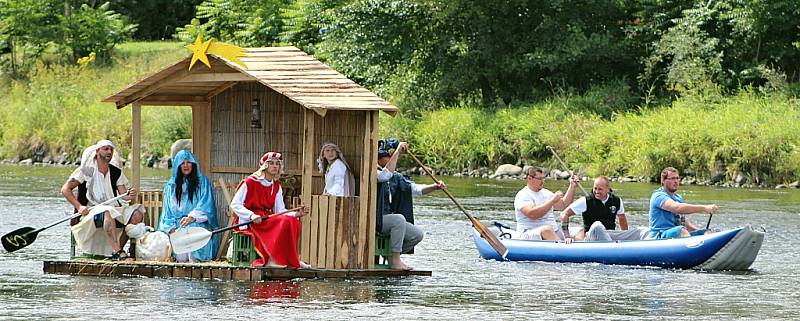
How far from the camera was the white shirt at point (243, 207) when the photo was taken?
15.0 meters

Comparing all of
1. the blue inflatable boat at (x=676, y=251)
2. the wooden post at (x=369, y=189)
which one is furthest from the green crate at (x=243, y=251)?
the blue inflatable boat at (x=676, y=251)

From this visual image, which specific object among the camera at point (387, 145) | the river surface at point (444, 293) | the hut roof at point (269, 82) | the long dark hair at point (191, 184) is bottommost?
the river surface at point (444, 293)

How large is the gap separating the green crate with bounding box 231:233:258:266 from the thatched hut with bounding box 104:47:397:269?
0.47m

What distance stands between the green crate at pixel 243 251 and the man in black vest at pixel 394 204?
1.21 metres

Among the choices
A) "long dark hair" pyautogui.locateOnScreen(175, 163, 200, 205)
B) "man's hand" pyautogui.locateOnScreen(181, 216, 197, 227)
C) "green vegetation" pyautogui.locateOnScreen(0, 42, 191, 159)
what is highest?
"green vegetation" pyautogui.locateOnScreen(0, 42, 191, 159)

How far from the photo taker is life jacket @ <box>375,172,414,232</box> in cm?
1562

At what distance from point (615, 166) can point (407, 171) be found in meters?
5.09

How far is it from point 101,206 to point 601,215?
227 inches

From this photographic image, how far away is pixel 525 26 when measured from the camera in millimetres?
42000

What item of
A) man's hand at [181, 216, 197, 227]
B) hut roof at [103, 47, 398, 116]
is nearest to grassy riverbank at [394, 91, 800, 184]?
hut roof at [103, 47, 398, 116]

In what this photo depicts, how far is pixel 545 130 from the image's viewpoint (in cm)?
3819

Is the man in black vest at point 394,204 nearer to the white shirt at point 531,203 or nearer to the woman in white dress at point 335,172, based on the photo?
the woman in white dress at point 335,172

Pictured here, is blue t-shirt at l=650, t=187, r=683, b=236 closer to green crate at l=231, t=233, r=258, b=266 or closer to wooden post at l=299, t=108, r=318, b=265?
wooden post at l=299, t=108, r=318, b=265

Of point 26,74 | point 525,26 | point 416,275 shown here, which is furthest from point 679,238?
point 26,74
